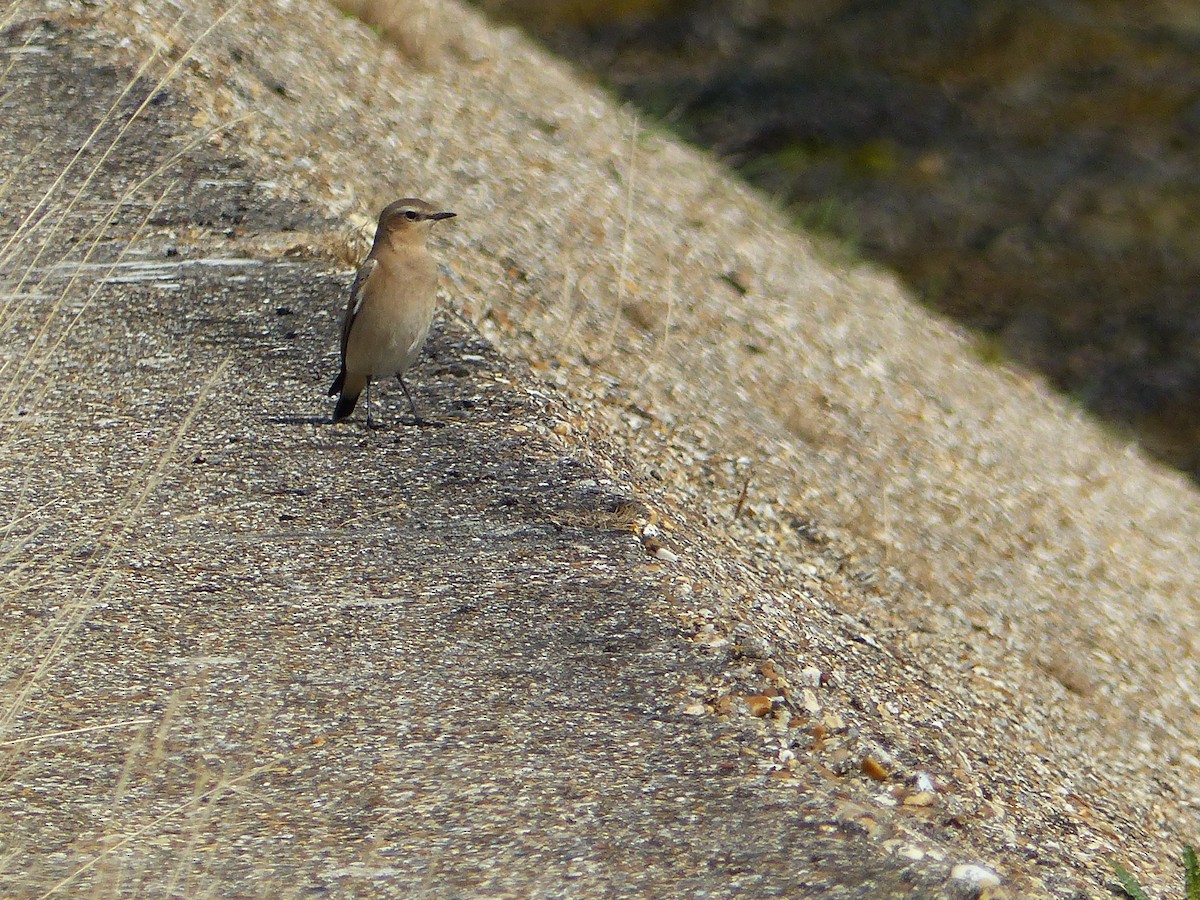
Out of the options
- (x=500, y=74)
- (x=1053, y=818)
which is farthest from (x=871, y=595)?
(x=500, y=74)

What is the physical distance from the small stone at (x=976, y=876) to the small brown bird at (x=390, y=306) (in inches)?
91.0

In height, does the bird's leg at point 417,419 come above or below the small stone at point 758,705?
below

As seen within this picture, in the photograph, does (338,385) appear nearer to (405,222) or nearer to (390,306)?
(390,306)

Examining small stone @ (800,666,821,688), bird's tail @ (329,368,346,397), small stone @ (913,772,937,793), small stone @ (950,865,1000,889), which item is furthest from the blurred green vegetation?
small stone @ (950,865,1000,889)

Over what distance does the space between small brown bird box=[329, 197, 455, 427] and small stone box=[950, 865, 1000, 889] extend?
2312 millimetres

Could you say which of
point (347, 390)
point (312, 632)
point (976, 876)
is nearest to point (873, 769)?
point (976, 876)

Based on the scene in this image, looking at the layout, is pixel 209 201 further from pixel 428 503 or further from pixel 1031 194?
pixel 1031 194

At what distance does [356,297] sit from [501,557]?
1036 mm

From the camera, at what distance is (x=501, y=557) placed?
4.50m

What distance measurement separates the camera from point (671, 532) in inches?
185

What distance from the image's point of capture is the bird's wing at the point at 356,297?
491cm

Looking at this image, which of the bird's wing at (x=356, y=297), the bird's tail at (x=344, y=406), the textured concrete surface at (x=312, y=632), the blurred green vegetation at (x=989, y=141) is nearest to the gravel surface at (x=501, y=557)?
the textured concrete surface at (x=312, y=632)

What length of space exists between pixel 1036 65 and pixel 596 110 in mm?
7332

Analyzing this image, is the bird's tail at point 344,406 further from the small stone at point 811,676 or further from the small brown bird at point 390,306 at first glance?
the small stone at point 811,676
